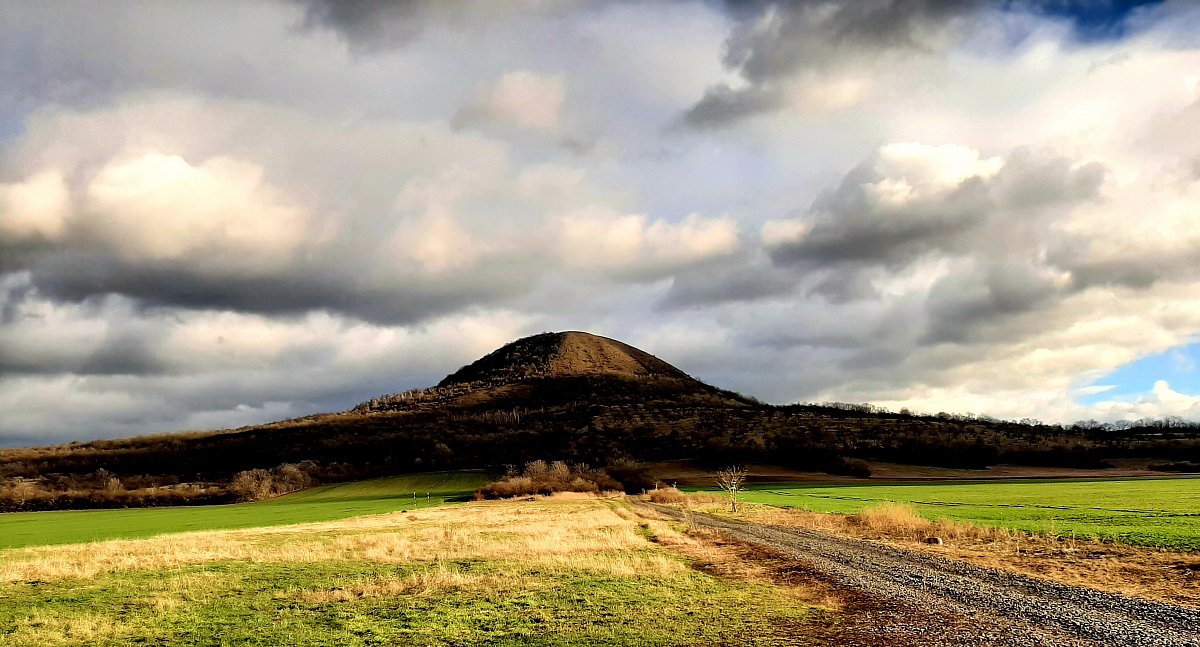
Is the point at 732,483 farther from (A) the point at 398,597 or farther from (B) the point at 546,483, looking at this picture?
(A) the point at 398,597

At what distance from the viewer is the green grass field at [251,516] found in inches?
2862

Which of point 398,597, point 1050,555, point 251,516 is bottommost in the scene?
point 251,516

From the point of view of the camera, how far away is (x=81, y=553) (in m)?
46.8

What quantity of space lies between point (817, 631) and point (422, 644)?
33.4 ft

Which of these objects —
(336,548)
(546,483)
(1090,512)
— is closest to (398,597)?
(336,548)

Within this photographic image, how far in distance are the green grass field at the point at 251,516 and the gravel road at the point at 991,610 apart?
65084mm

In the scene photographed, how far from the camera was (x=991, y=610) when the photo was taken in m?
21.2

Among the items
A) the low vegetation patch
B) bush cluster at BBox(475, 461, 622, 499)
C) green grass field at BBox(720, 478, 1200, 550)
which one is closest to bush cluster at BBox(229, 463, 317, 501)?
bush cluster at BBox(475, 461, 622, 499)

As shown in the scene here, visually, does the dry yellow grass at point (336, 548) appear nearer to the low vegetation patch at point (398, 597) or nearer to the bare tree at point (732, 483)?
the low vegetation patch at point (398, 597)

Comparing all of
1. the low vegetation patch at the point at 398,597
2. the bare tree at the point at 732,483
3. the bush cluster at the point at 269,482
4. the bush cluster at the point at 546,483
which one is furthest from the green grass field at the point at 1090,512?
the bush cluster at the point at 269,482

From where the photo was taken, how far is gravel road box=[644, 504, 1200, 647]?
17.7 m

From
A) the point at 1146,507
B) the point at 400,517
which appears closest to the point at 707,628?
the point at 1146,507

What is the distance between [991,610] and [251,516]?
300ft

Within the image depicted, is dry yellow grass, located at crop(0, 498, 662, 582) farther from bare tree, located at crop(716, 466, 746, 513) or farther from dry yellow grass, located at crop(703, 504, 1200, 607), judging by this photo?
bare tree, located at crop(716, 466, 746, 513)
